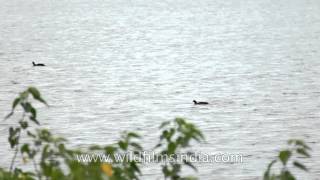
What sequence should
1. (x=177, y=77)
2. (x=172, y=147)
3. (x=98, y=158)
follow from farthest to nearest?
1. (x=177, y=77)
2. (x=172, y=147)
3. (x=98, y=158)

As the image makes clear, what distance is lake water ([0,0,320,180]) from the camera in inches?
244

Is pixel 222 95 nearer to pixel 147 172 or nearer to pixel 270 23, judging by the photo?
pixel 147 172

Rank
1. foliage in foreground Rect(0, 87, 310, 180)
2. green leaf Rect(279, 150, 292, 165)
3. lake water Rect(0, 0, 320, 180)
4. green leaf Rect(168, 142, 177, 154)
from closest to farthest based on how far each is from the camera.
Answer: foliage in foreground Rect(0, 87, 310, 180), green leaf Rect(279, 150, 292, 165), green leaf Rect(168, 142, 177, 154), lake water Rect(0, 0, 320, 180)

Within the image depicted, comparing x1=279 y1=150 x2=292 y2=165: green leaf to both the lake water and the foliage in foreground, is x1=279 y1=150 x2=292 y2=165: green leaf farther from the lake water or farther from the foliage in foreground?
the lake water

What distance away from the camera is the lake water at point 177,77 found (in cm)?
620

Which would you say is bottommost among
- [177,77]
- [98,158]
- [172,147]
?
[98,158]

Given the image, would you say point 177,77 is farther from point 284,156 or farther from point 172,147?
point 284,156

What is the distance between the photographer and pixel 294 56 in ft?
37.3

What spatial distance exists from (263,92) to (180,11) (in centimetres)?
1540

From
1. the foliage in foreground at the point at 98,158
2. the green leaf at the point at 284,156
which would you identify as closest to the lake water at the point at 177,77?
the foliage in foreground at the point at 98,158

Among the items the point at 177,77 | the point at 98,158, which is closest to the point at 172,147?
the point at 98,158

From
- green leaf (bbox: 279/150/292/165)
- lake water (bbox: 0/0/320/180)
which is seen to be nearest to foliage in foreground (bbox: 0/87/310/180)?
green leaf (bbox: 279/150/292/165)

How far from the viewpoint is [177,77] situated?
384 inches

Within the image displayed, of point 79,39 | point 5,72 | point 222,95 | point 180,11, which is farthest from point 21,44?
point 180,11
